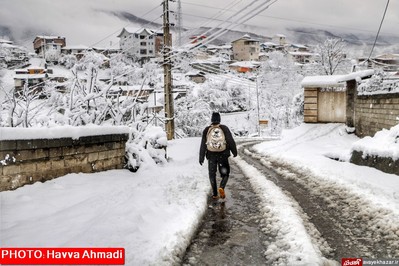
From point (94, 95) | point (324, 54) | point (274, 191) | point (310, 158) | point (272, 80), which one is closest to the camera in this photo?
point (274, 191)

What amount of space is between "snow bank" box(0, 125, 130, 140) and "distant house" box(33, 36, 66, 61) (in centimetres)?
6978

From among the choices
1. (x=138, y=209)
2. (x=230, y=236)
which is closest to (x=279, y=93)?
(x=138, y=209)

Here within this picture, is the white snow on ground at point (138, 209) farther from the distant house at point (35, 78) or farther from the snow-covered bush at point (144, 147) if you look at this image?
the distant house at point (35, 78)

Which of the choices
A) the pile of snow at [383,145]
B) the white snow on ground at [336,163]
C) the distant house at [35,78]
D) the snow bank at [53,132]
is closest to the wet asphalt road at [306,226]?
the white snow on ground at [336,163]

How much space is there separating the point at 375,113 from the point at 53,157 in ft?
41.1

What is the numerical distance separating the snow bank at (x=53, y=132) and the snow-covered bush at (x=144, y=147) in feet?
3.22

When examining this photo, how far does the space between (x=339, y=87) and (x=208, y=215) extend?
1614 cm

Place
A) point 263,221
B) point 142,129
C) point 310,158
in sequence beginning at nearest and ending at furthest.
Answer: point 263,221
point 142,129
point 310,158

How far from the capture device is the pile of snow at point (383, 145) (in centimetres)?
730

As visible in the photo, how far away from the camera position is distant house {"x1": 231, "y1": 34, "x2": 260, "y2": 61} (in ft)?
303

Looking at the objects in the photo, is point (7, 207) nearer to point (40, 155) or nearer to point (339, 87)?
point (40, 155)

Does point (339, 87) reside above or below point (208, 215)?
above

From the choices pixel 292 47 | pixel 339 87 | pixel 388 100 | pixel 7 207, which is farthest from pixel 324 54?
pixel 292 47

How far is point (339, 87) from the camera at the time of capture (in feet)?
60.7
